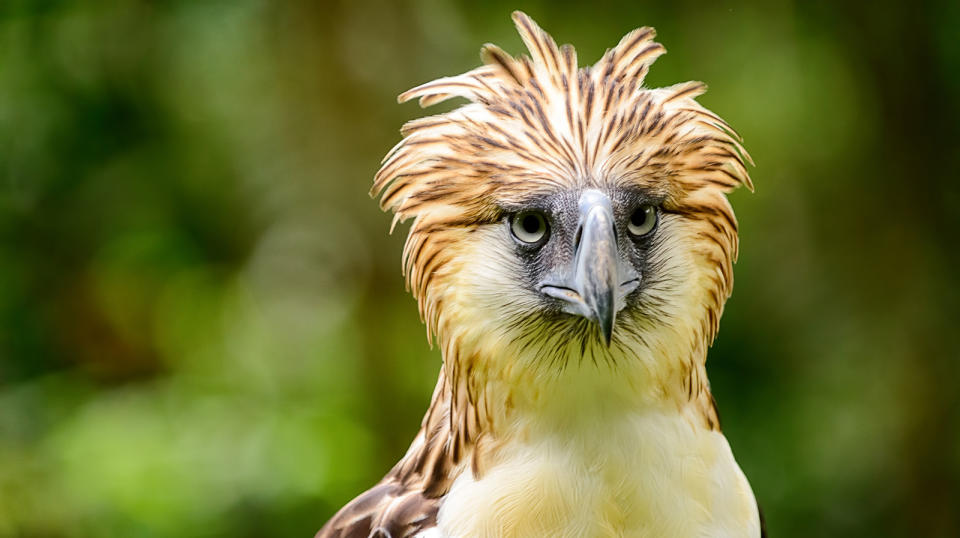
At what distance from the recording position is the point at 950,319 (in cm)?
472

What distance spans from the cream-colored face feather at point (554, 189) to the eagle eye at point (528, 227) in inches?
0.5

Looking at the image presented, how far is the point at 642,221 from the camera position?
208 cm

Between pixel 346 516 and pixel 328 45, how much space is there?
3017 millimetres

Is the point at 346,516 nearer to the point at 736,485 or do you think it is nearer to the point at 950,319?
the point at 736,485

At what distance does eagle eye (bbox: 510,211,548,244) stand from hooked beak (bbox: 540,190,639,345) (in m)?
0.11

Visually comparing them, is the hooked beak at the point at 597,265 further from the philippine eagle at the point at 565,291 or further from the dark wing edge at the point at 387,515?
the dark wing edge at the point at 387,515

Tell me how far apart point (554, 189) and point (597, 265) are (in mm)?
201

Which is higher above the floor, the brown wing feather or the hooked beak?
the hooked beak

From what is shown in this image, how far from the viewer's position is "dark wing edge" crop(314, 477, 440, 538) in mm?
2170

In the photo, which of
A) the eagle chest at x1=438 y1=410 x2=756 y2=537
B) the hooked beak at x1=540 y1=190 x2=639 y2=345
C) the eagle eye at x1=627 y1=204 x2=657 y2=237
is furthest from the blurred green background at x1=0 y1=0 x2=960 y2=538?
the hooked beak at x1=540 y1=190 x2=639 y2=345

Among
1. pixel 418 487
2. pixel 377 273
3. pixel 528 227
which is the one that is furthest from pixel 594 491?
pixel 377 273

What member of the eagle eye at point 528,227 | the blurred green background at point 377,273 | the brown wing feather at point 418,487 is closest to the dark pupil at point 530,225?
the eagle eye at point 528,227

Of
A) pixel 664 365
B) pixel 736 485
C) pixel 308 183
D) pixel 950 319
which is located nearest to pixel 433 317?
pixel 664 365

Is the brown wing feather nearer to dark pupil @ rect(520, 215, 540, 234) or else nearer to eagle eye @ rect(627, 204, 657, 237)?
dark pupil @ rect(520, 215, 540, 234)
